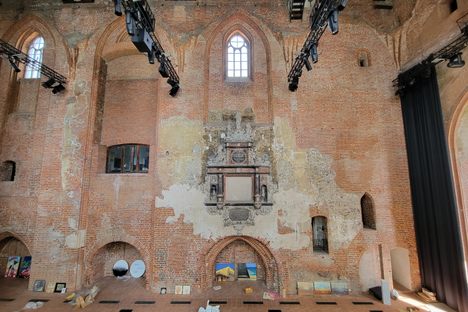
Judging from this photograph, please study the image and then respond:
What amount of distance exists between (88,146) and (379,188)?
10.4 metres

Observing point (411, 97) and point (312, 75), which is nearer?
point (411, 97)

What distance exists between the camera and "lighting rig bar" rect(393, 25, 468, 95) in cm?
644

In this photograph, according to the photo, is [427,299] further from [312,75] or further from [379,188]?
[312,75]

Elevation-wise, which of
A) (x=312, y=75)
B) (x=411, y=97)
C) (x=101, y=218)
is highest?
(x=312, y=75)

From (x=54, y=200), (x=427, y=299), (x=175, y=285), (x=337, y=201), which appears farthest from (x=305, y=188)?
(x=54, y=200)

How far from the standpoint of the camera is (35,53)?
10305 millimetres

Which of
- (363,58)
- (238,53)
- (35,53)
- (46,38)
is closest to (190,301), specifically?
(238,53)

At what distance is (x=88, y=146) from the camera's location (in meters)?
9.15

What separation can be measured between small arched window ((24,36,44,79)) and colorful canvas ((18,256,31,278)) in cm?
711

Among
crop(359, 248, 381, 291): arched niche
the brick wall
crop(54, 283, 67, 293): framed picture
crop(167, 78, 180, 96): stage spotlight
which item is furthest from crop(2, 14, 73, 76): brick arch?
crop(359, 248, 381, 291): arched niche

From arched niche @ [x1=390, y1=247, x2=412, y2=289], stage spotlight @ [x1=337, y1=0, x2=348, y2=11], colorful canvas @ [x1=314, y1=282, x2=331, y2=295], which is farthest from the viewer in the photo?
arched niche @ [x1=390, y1=247, x2=412, y2=289]

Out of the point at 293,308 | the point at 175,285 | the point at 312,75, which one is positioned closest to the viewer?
the point at 293,308

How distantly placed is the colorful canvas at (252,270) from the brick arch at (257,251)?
1.45 ft

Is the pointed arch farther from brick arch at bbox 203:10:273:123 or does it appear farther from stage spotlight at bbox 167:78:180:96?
stage spotlight at bbox 167:78:180:96
